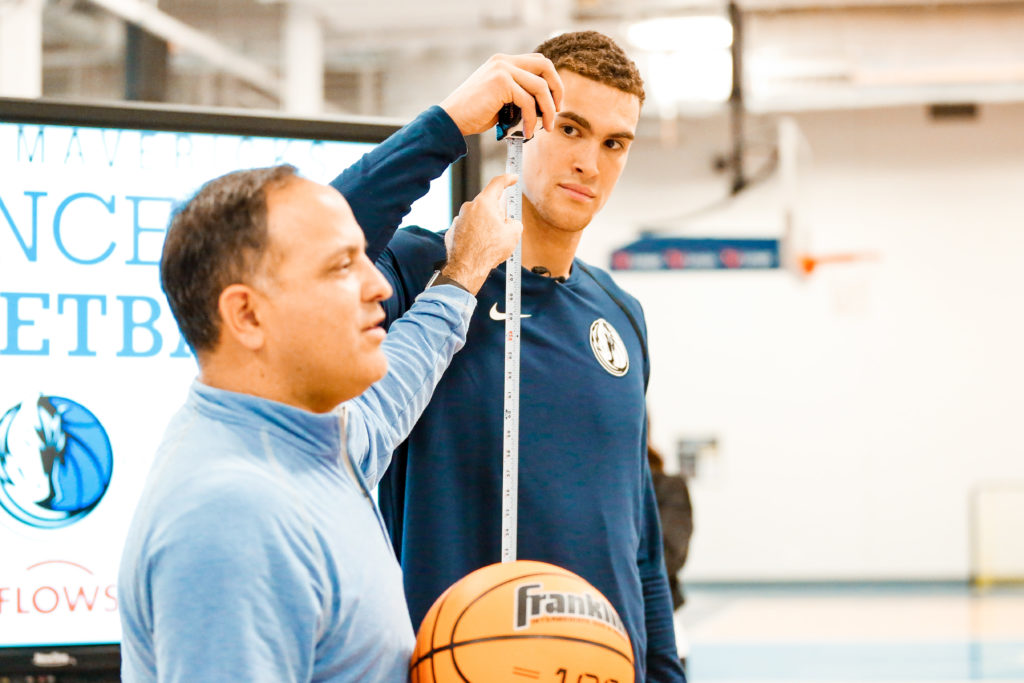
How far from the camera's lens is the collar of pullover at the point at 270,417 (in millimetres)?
1267

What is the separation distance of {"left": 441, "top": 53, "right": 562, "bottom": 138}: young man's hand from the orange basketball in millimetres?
Result: 739

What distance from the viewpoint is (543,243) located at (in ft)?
6.76

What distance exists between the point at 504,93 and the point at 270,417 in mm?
738

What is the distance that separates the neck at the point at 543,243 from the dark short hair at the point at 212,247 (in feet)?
2.64

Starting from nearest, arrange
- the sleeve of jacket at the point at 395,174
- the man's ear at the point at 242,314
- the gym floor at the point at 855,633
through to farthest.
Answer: the man's ear at the point at 242,314 → the sleeve of jacket at the point at 395,174 → the gym floor at the point at 855,633

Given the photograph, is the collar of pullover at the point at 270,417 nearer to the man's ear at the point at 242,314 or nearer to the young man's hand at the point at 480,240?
the man's ear at the point at 242,314

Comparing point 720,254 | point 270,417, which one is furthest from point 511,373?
point 720,254

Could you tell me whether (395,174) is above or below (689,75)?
below

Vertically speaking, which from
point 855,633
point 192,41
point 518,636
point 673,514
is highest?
point 192,41

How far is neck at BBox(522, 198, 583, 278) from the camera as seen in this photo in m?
2.05

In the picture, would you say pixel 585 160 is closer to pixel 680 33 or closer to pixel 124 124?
pixel 124 124

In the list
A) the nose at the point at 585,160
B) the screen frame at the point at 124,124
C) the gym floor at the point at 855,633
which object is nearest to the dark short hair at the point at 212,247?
the nose at the point at 585,160

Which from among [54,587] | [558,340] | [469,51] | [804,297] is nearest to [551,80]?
[558,340]

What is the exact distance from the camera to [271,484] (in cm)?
118
